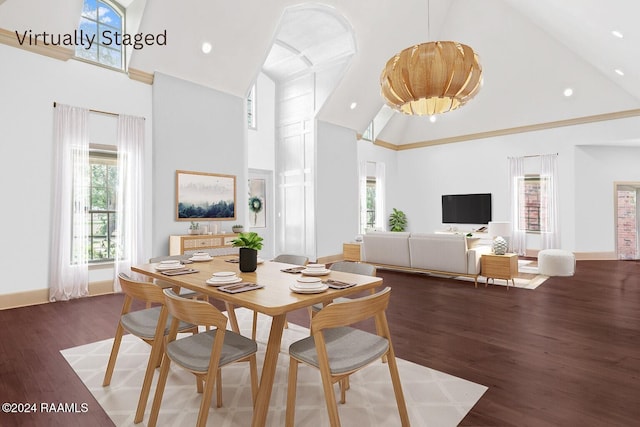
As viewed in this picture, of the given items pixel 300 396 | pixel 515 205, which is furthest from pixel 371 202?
pixel 300 396

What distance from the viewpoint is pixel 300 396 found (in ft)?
7.72

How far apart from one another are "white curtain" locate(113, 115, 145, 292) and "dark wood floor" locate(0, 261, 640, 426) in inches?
27.7

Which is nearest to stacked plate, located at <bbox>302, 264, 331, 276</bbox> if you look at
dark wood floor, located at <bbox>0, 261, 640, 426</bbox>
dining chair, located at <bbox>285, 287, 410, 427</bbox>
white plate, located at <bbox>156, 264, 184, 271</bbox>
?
dining chair, located at <bbox>285, 287, 410, 427</bbox>

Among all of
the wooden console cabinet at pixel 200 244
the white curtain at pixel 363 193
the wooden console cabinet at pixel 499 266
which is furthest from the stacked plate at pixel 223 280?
the white curtain at pixel 363 193

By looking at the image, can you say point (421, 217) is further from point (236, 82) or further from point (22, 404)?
point (22, 404)

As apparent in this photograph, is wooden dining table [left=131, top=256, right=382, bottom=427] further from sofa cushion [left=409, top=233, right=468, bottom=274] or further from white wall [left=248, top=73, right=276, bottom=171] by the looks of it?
white wall [left=248, top=73, right=276, bottom=171]

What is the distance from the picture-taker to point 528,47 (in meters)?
8.02

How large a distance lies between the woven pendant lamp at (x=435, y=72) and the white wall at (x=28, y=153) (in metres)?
4.58

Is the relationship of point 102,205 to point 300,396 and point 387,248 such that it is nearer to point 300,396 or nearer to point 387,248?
point 300,396

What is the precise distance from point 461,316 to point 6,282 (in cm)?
578

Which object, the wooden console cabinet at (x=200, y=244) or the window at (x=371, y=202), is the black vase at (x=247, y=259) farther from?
the window at (x=371, y=202)

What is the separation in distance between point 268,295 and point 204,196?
4.86 meters

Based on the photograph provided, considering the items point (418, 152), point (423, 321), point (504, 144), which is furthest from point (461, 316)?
point (418, 152)

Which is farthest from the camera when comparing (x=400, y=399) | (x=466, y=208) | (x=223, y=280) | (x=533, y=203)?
(x=466, y=208)
